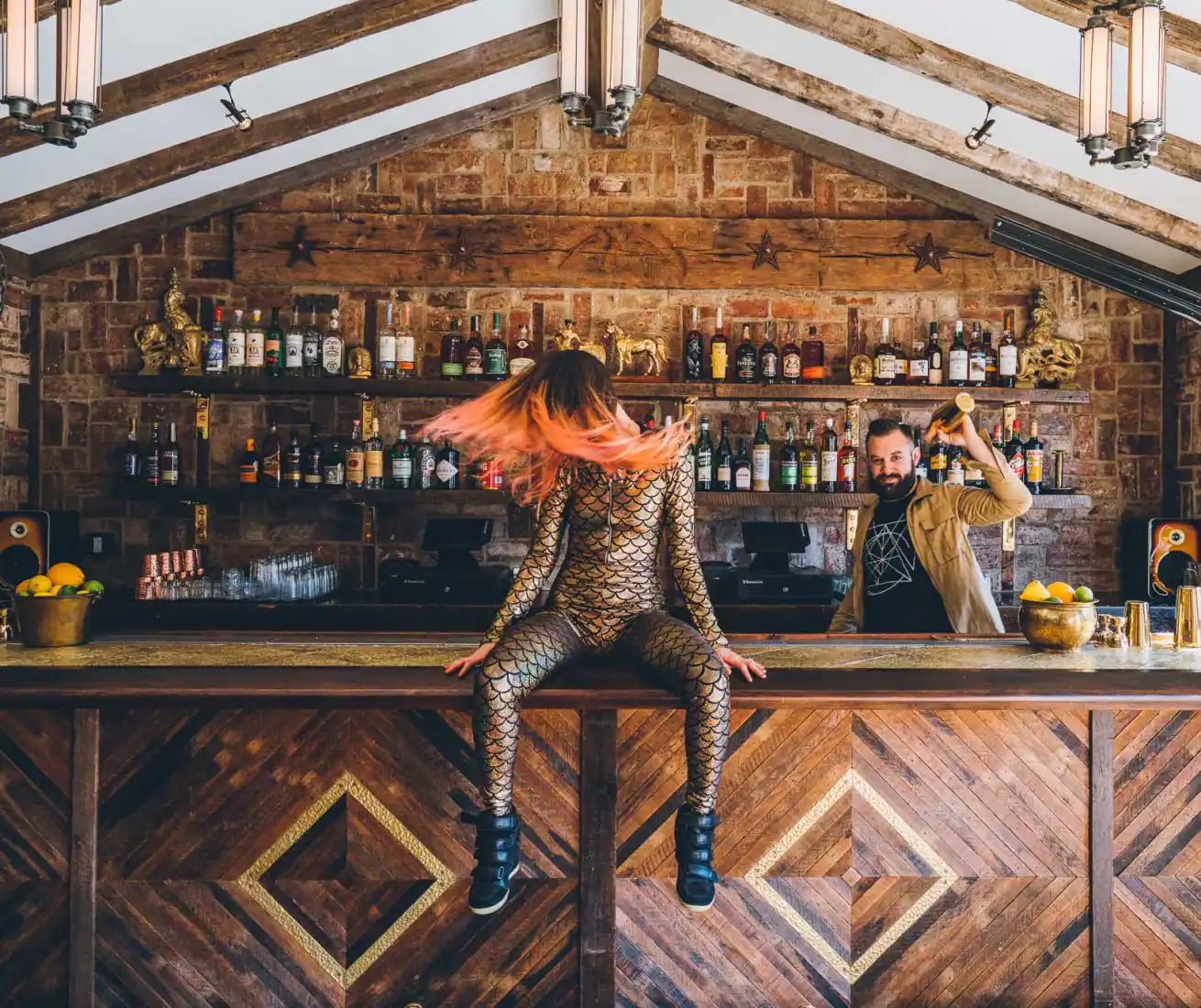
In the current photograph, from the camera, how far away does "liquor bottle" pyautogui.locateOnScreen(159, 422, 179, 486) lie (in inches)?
207

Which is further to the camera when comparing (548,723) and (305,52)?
(305,52)

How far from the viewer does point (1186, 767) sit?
2.44 m

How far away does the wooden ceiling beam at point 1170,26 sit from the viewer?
10.4ft

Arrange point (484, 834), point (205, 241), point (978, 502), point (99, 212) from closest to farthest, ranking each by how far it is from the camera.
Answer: point (484, 834) → point (978, 502) → point (99, 212) → point (205, 241)

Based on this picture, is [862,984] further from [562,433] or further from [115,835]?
[115,835]

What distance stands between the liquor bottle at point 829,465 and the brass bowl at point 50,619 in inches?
147

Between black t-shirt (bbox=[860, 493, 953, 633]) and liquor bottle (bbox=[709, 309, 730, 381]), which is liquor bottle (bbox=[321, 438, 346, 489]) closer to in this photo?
liquor bottle (bbox=[709, 309, 730, 381])

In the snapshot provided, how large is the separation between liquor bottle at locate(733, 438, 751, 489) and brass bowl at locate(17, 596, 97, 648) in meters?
3.33

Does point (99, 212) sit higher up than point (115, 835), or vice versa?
point (99, 212)

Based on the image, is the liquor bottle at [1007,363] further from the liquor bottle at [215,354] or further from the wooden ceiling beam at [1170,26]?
the liquor bottle at [215,354]

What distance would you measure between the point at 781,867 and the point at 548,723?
2.36 ft

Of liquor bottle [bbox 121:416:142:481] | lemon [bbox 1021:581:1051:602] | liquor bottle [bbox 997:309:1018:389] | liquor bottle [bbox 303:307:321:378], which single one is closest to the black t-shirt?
lemon [bbox 1021:581:1051:602]

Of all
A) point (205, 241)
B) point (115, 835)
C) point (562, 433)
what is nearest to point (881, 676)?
point (562, 433)

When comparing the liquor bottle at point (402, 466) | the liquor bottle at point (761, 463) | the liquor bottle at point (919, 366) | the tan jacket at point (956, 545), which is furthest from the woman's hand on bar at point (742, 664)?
the liquor bottle at point (919, 366)
